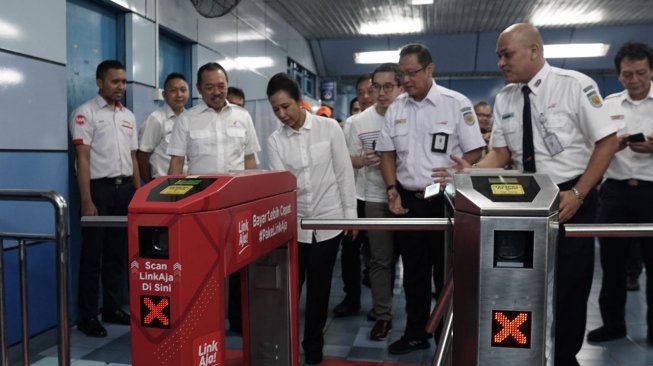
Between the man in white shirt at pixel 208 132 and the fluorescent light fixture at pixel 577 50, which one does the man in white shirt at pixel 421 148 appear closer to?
the man in white shirt at pixel 208 132

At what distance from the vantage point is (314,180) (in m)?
2.43

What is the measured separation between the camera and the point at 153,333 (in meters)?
1.24

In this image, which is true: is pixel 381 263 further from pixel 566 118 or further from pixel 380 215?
pixel 566 118

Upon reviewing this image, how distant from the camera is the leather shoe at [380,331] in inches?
112

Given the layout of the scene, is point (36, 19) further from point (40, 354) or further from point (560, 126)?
point (560, 126)

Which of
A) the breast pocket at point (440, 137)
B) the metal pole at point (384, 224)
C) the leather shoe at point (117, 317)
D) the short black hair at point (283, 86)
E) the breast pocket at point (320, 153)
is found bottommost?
the leather shoe at point (117, 317)

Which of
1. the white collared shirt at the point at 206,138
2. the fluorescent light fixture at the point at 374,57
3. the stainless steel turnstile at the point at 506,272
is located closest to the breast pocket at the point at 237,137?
the white collared shirt at the point at 206,138

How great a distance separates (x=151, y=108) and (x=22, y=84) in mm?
1155


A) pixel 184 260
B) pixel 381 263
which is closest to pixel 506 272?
pixel 184 260

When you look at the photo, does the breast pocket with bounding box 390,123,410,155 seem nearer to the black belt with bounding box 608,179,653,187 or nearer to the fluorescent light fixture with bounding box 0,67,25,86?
the black belt with bounding box 608,179,653,187

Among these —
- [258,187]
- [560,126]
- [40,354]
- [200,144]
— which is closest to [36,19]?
[200,144]

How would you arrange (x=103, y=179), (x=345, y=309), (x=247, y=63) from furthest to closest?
(x=247, y=63) → (x=345, y=309) → (x=103, y=179)

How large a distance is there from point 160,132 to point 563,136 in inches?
99.4

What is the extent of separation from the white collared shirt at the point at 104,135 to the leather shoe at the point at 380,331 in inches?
69.1
